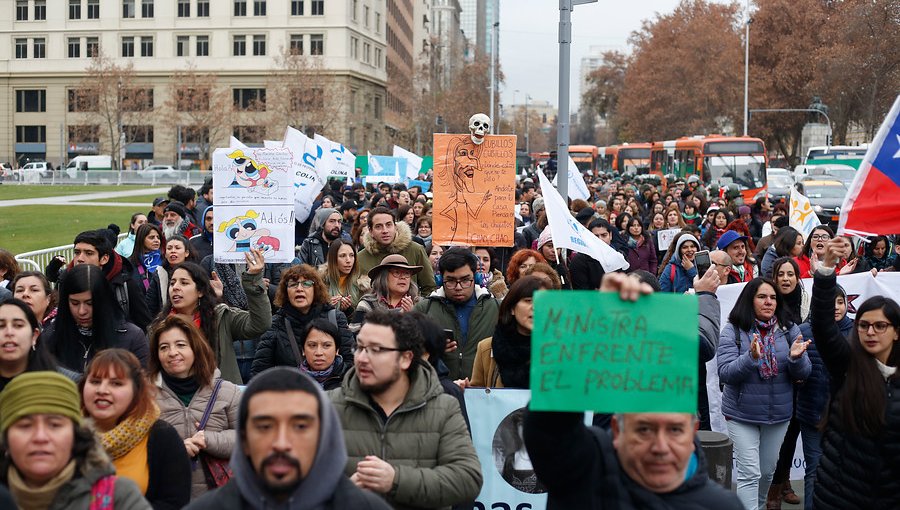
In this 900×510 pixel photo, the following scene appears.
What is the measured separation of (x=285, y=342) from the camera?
22.3 feet

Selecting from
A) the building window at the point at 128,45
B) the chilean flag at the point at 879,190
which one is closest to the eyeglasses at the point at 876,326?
the chilean flag at the point at 879,190

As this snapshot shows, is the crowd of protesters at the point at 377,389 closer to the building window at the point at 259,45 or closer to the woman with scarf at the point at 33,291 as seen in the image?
the woman with scarf at the point at 33,291

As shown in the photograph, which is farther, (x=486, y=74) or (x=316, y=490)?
(x=486, y=74)

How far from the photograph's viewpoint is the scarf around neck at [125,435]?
4.36 metres

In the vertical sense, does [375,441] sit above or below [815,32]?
below

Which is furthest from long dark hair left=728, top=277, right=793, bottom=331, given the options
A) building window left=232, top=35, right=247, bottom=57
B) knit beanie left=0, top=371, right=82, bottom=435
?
building window left=232, top=35, right=247, bottom=57

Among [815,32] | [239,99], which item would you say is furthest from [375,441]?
[239,99]

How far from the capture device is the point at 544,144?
178 meters

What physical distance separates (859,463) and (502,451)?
1939mm

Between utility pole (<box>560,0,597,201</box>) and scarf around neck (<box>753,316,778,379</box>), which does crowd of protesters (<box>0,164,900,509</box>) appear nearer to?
scarf around neck (<box>753,316,778,379</box>)

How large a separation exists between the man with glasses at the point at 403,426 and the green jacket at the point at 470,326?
7.26 feet

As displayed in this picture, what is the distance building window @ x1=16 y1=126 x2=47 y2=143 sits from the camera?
9056 cm

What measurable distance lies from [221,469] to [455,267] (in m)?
2.13

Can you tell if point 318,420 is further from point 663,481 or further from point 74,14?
point 74,14
